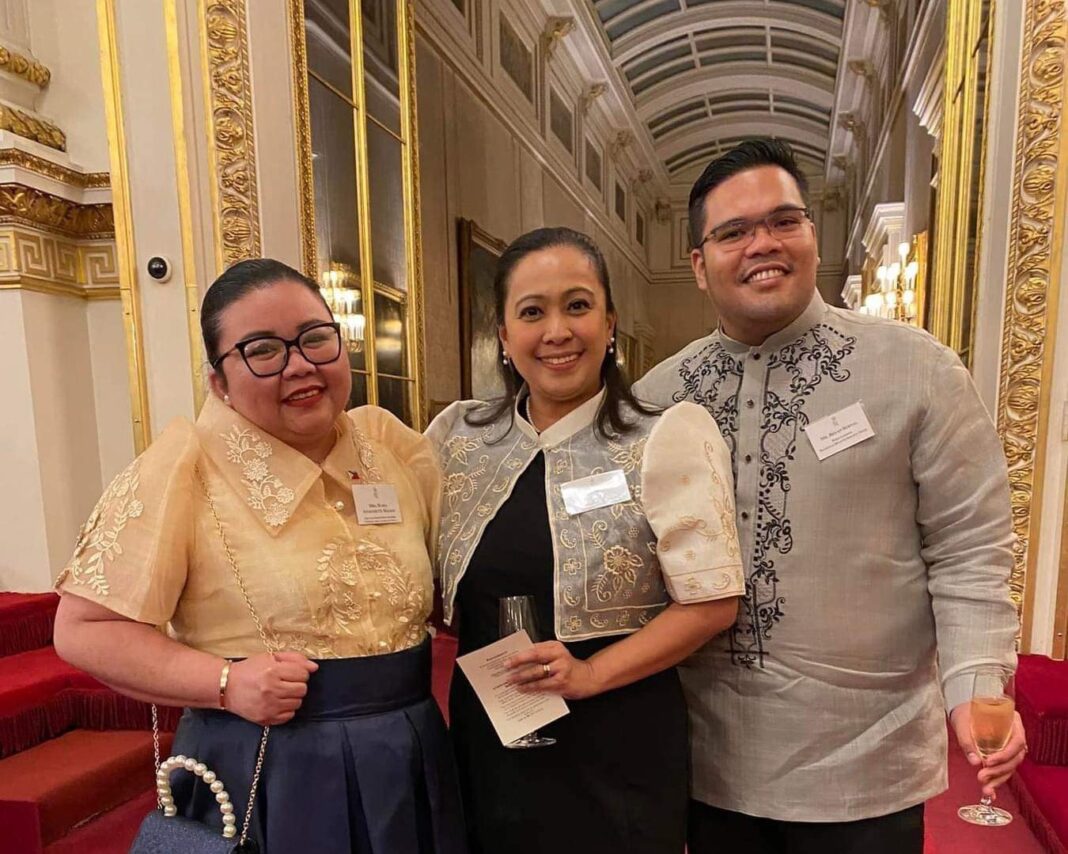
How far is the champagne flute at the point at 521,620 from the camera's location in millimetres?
1200

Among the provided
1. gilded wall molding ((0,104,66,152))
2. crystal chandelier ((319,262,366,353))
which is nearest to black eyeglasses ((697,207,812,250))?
crystal chandelier ((319,262,366,353))

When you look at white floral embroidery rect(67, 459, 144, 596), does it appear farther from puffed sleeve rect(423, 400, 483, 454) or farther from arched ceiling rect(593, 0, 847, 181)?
arched ceiling rect(593, 0, 847, 181)

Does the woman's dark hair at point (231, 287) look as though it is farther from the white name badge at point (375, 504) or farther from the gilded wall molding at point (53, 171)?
the gilded wall molding at point (53, 171)

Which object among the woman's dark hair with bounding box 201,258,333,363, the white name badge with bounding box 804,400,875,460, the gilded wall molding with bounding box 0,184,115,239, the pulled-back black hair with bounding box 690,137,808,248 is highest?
the gilded wall molding with bounding box 0,184,115,239

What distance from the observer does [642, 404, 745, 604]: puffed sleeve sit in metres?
1.21

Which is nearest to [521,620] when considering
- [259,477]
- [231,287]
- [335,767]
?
[335,767]

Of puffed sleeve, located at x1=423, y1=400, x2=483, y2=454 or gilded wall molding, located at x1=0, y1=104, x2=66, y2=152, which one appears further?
gilded wall molding, located at x1=0, y1=104, x2=66, y2=152

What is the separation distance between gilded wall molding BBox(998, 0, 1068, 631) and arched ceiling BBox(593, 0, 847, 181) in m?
7.02

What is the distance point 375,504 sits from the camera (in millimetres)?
1292

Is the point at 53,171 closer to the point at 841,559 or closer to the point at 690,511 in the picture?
the point at 690,511

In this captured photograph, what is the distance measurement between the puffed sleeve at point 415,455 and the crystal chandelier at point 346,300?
7.90ft

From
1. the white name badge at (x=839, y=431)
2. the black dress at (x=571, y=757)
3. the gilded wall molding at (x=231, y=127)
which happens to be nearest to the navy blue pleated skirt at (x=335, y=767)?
the black dress at (x=571, y=757)

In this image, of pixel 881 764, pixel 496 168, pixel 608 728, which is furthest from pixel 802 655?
pixel 496 168

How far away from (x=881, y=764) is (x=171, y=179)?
2.93 meters
